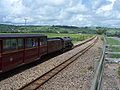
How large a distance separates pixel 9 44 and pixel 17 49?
1486 millimetres

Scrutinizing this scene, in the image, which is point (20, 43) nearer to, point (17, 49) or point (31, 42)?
point (17, 49)

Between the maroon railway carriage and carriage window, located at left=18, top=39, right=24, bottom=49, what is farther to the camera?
carriage window, located at left=18, top=39, right=24, bottom=49

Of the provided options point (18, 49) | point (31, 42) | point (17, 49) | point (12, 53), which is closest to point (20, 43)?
point (18, 49)

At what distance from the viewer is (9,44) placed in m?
17.7

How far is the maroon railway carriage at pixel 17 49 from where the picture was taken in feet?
55.0

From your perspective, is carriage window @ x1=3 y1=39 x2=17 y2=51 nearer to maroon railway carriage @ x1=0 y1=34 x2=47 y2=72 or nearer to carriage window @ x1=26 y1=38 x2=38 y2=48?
maroon railway carriage @ x1=0 y1=34 x2=47 y2=72

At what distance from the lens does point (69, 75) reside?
18.9 metres

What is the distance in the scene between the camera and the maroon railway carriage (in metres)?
16.8

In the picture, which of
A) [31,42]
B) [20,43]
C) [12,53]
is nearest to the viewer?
[12,53]

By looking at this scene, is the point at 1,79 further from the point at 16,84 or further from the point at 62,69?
the point at 62,69

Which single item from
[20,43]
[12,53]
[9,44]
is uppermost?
[9,44]

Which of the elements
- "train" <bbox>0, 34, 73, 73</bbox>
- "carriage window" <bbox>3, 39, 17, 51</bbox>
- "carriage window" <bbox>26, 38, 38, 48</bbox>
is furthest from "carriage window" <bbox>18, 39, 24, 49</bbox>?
"carriage window" <bbox>26, 38, 38, 48</bbox>

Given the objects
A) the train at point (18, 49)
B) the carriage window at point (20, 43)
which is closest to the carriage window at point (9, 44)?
the train at point (18, 49)

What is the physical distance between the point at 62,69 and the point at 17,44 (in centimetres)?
382
